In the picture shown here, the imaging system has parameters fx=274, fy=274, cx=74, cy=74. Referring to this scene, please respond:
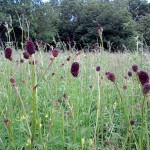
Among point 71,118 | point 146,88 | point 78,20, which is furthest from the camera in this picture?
point 78,20

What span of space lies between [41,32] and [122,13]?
7.88m

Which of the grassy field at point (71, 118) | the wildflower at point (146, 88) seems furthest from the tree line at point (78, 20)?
the wildflower at point (146, 88)

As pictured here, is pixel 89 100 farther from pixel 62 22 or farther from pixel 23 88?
pixel 62 22

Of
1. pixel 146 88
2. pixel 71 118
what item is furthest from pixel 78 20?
pixel 146 88

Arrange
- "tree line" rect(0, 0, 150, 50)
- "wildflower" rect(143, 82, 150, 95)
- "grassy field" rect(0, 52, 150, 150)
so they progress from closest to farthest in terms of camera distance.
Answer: "wildflower" rect(143, 82, 150, 95), "grassy field" rect(0, 52, 150, 150), "tree line" rect(0, 0, 150, 50)

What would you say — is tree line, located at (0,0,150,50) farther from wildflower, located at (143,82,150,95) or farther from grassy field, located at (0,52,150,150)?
wildflower, located at (143,82,150,95)

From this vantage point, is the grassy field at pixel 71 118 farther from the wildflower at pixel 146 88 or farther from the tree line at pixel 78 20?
the tree line at pixel 78 20

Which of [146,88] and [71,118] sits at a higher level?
[146,88]

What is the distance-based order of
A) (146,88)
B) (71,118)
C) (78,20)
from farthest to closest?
(78,20) < (71,118) < (146,88)

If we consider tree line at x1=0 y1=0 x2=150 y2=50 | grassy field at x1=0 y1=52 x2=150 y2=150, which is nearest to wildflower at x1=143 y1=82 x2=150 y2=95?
grassy field at x1=0 y1=52 x2=150 y2=150

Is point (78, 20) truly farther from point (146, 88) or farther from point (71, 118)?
point (146, 88)

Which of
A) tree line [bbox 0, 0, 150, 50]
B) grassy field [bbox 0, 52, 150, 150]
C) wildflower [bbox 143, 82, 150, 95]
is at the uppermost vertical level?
tree line [bbox 0, 0, 150, 50]

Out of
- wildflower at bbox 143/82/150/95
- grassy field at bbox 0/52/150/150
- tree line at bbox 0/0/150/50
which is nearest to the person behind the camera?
wildflower at bbox 143/82/150/95

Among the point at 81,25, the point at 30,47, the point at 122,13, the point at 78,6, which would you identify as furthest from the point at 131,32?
the point at 30,47
